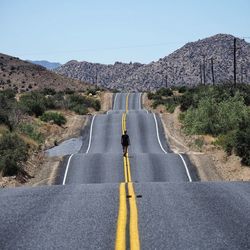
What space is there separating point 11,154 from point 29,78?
103m

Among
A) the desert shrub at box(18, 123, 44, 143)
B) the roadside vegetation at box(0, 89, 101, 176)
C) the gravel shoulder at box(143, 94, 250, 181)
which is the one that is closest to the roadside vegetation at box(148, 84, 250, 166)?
the gravel shoulder at box(143, 94, 250, 181)

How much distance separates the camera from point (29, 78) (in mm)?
129250

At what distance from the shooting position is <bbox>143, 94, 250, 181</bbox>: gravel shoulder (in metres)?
29.4

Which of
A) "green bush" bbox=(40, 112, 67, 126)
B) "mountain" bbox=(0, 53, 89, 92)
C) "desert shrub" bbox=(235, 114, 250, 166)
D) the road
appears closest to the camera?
the road

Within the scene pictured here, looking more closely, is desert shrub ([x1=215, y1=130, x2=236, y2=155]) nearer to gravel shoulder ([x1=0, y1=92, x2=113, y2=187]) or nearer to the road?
gravel shoulder ([x1=0, y1=92, x2=113, y2=187])

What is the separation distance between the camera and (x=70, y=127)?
52.4m

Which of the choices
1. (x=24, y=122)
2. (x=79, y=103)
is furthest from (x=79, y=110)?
(x=24, y=122)

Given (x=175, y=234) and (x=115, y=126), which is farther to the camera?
(x=115, y=126)

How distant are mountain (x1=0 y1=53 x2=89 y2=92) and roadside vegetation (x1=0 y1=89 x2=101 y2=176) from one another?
173 ft

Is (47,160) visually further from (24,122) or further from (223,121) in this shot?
(223,121)

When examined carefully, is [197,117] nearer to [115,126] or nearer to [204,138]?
[204,138]

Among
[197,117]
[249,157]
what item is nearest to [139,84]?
[197,117]

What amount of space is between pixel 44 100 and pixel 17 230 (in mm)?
54151

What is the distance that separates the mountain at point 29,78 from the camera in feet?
406
